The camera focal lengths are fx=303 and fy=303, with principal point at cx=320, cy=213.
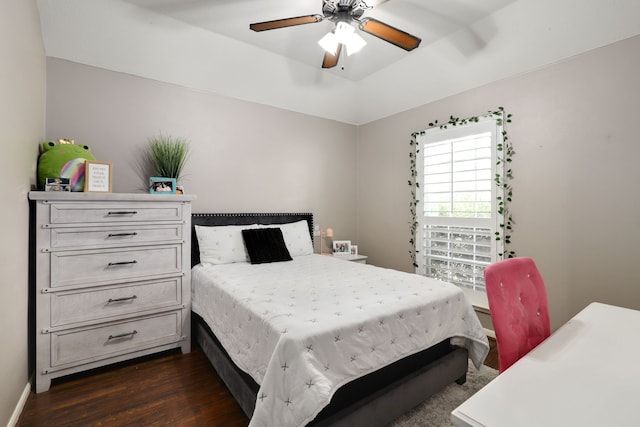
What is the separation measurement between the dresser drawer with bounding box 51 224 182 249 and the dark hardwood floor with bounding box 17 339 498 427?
0.97 m

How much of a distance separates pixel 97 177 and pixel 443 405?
2.93 metres

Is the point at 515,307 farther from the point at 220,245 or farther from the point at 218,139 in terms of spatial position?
the point at 218,139

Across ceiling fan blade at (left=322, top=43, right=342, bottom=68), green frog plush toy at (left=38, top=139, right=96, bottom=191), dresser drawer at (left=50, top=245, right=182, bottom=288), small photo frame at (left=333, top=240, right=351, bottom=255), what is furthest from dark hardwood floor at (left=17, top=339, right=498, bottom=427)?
ceiling fan blade at (left=322, top=43, right=342, bottom=68)

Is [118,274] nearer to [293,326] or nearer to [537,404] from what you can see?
[293,326]

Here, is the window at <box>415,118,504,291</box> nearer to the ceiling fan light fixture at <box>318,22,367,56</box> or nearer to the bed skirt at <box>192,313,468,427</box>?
the bed skirt at <box>192,313,468,427</box>

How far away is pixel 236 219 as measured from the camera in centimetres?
345

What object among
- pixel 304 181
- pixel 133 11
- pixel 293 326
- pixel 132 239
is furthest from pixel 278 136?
pixel 293 326

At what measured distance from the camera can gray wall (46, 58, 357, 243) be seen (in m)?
2.72

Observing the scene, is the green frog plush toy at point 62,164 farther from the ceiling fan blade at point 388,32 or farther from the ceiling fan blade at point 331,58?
the ceiling fan blade at point 388,32

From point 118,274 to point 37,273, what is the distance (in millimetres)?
462

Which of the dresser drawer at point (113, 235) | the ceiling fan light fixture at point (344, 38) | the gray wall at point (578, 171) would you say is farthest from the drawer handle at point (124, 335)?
the gray wall at point (578, 171)

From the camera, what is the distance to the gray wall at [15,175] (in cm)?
151

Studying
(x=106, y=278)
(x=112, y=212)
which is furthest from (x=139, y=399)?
(x=112, y=212)

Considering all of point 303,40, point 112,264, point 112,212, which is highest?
point 303,40
